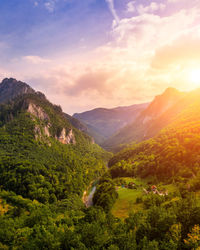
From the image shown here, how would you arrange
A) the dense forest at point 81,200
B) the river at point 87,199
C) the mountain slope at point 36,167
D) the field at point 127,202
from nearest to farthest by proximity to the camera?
1. the dense forest at point 81,200
2. the field at point 127,202
3. the river at point 87,199
4. the mountain slope at point 36,167

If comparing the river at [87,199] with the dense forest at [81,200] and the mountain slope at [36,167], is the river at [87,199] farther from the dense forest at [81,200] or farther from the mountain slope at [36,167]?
the mountain slope at [36,167]

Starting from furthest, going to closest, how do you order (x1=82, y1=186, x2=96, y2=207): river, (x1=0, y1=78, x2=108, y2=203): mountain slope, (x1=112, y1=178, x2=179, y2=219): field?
1. (x1=0, y1=78, x2=108, y2=203): mountain slope
2. (x1=82, y1=186, x2=96, y2=207): river
3. (x1=112, y1=178, x2=179, y2=219): field

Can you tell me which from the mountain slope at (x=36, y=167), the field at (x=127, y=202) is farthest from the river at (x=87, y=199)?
the field at (x=127, y=202)

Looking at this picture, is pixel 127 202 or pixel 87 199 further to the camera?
pixel 87 199

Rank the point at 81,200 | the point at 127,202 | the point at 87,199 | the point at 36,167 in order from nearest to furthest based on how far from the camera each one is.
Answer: the point at 127,202 → the point at 81,200 → the point at 87,199 → the point at 36,167

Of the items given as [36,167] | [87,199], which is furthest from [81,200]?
[36,167]

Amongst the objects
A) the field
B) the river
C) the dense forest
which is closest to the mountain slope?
the dense forest

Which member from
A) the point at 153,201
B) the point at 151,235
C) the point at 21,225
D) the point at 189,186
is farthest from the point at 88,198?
the point at 151,235

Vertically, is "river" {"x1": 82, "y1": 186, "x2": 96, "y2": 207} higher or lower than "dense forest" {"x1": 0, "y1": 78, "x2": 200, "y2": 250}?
lower

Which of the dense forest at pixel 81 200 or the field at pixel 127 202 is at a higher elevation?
the dense forest at pixel 81 200

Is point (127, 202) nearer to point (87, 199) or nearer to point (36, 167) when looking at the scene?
point (87, 199)

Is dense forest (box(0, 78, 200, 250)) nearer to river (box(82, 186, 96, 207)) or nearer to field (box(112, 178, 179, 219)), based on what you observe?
field (box(112, 178, 179, 219))

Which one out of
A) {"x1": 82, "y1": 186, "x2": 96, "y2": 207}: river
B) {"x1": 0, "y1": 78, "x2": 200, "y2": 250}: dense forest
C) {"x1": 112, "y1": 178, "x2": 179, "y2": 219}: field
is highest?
{"x1": 0, "y1": 78, "x2": 200, "y2": 250}: dense forest

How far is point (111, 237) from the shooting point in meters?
34.7
